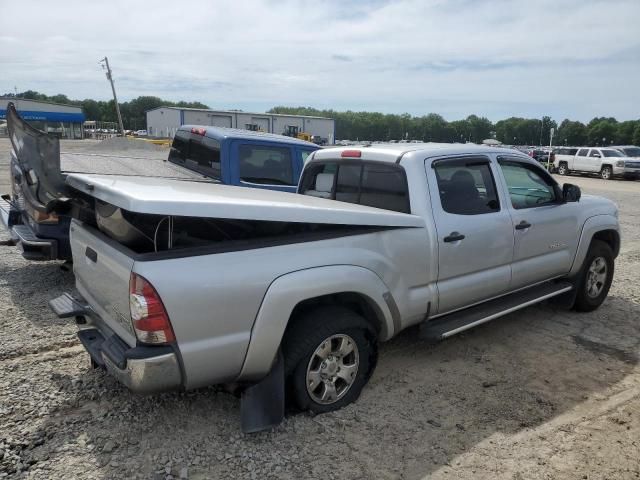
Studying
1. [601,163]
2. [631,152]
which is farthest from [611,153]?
[631,152]

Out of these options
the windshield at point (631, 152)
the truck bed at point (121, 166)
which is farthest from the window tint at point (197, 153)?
the windshield at point (631, 152)

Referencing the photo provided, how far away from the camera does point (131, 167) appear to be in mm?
7047

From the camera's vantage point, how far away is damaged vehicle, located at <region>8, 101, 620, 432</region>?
2.64 metres

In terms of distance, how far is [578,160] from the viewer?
29016mm

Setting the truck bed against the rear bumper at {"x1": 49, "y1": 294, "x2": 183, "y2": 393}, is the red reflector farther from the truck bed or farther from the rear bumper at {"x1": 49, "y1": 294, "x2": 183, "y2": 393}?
the truck bed

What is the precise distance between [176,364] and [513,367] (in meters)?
2.86

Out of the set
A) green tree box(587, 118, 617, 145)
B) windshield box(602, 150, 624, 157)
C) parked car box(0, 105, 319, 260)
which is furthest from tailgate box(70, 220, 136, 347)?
green tree box(587, 118, 617, 145)

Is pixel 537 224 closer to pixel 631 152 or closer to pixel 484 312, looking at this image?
pixel 484 312

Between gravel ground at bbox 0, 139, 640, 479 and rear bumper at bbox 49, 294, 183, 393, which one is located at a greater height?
rear bumper at bbox 49, 294, 183, 393

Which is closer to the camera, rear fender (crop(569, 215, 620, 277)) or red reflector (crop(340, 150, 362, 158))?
red reflector (crop(340, 150, 362, 158))

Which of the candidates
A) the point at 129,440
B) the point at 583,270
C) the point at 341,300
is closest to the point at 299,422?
the point at 341,300

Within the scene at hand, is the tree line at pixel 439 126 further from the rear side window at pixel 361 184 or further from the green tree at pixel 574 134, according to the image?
the rear side window at pixel 361 184

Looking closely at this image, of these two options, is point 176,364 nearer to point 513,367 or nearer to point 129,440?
point 129,440

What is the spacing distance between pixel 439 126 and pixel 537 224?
110 meters
